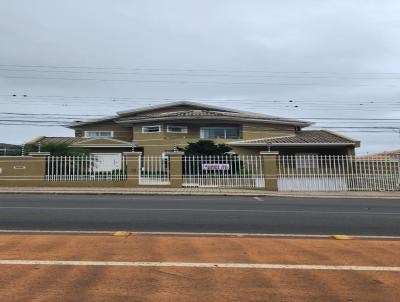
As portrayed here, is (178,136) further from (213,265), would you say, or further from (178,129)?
(213,265)

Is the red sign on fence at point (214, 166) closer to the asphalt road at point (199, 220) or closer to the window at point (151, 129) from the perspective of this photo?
the asphalt road at point (199, 220)

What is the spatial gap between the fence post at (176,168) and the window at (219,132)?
529 inches

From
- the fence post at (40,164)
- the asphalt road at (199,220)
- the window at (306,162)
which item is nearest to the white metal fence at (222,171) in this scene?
the window at (306,162)

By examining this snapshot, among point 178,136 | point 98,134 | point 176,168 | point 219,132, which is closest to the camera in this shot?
point 176,168

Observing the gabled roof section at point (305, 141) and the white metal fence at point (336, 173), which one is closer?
the white metal fence at point (336, 173)

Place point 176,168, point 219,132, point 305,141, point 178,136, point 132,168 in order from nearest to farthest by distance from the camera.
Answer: point 176,168, point 132,168, point 305,141, point 178,136, point 219,132

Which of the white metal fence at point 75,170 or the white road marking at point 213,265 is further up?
the white metal fence at point 75,170

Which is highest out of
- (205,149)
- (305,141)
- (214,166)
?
(305,141)

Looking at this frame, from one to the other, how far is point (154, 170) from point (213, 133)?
14046 mm

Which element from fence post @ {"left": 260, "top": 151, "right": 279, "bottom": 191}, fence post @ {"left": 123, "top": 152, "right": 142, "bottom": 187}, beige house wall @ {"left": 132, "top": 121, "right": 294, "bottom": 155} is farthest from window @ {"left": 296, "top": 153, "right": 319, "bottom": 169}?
beige house wall @ {"left": 132, "top": 121, "right": 294, "bottom": 155}

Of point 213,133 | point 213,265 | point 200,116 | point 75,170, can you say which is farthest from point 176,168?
point 213,265

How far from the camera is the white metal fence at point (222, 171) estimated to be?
22906 mm

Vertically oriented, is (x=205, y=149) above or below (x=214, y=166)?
above

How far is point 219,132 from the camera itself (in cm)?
3684
